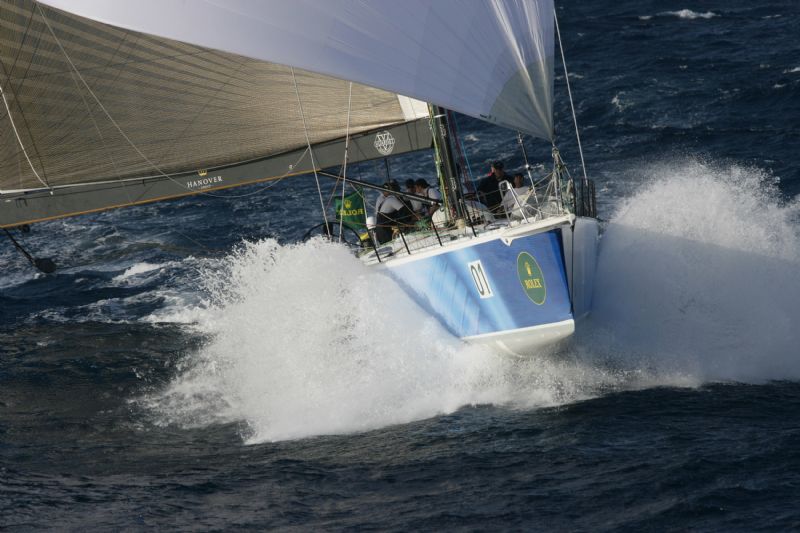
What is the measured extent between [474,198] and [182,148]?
14.4 feet

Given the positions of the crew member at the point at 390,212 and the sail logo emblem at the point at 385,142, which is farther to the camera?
the crew member at the point at 390,212

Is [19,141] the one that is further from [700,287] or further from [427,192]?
[700,287]

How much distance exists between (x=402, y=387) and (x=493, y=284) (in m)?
1.90

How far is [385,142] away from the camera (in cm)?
1521

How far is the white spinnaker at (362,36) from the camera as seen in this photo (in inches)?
433

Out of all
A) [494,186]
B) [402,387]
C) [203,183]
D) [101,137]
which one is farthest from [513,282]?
[101,137]

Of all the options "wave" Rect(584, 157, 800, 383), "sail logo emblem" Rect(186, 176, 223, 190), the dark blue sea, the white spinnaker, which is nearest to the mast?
the dark blue sea

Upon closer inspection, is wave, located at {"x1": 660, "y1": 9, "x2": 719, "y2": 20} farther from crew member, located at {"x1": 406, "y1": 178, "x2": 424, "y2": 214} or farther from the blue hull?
the blue hull

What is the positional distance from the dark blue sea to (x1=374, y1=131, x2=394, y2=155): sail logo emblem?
1.55 metres

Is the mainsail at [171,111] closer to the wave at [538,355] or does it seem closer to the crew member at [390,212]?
the crew member at [390,212]

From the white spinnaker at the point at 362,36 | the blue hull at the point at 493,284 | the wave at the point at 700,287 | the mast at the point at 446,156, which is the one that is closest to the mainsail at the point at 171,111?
the white spinnaker at the point at 362,36

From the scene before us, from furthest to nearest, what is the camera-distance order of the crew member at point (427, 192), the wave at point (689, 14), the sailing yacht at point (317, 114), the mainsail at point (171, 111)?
the wave at point (689, 14), the crew member at point (427, 192), the mainsail at point (171, 111), the sailing yacht at point (317, 114)

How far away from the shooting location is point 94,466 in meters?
12.8

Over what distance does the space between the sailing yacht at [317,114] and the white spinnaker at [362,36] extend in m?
0.02
